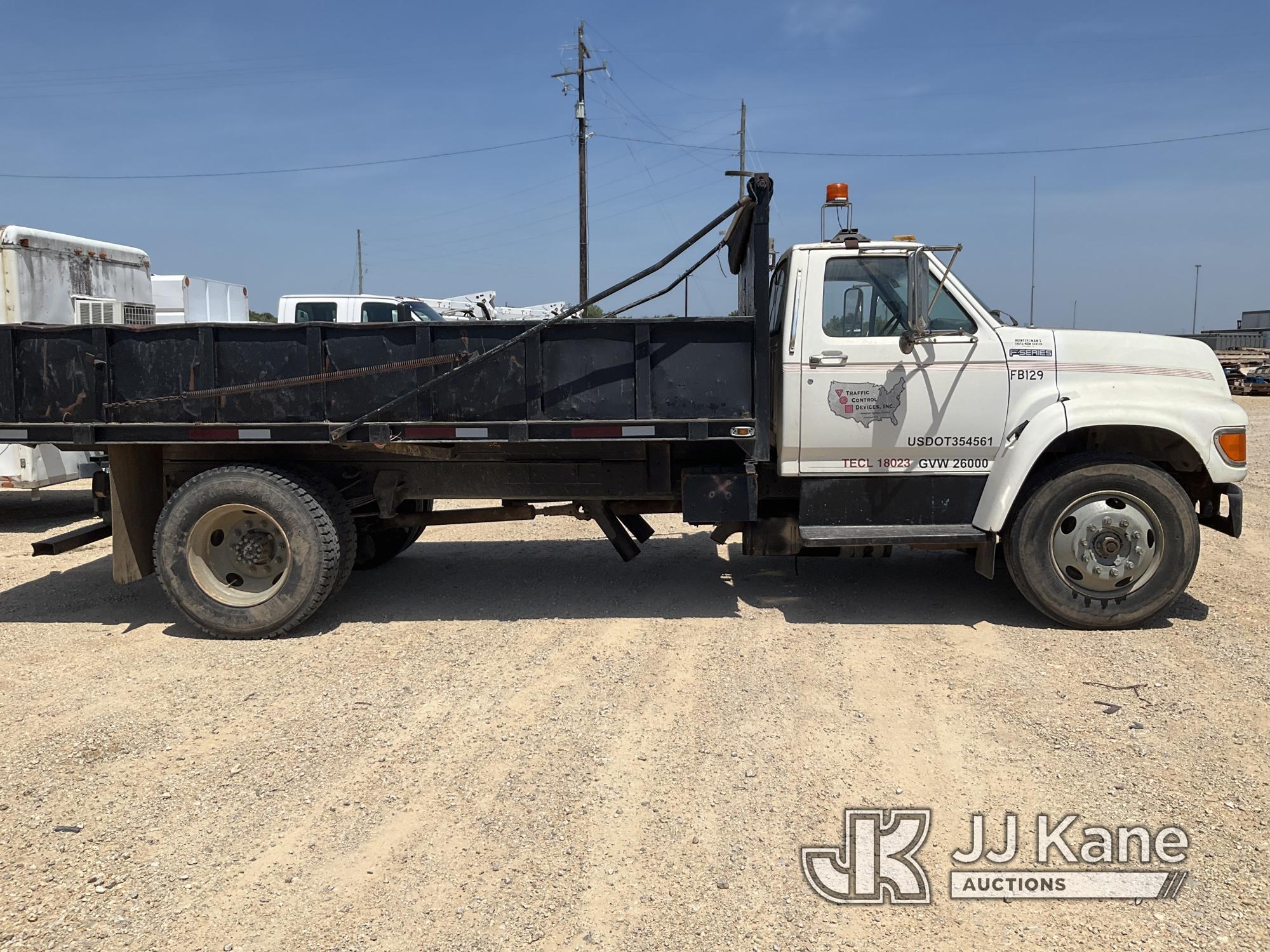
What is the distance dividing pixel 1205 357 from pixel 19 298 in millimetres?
9662

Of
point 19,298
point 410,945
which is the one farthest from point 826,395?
point 19,298

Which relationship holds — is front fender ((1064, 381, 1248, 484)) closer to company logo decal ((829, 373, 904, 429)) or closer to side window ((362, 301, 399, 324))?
company logo decal ((829, 373, 904, 429))

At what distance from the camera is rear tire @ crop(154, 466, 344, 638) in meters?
5.53

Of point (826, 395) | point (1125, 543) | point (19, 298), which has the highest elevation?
point (19, 298)

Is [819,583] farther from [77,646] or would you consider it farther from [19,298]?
[19,298]

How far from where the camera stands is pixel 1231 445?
542 centimetres

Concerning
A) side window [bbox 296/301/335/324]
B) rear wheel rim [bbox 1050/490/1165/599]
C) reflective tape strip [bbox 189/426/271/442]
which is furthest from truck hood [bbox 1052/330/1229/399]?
side window [bbox 296/301/335/324]

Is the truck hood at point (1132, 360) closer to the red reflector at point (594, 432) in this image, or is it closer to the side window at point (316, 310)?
the red reflector at point (594, 432)

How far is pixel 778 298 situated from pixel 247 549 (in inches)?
148

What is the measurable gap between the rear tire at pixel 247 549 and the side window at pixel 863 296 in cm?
336

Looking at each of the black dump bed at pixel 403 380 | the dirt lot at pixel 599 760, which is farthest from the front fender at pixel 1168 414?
the black dump bed at pixel 403 380

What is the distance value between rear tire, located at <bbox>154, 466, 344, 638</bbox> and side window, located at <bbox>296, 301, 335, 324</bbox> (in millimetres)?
6896

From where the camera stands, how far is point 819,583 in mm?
6605

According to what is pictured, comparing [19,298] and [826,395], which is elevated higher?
[19,298]
